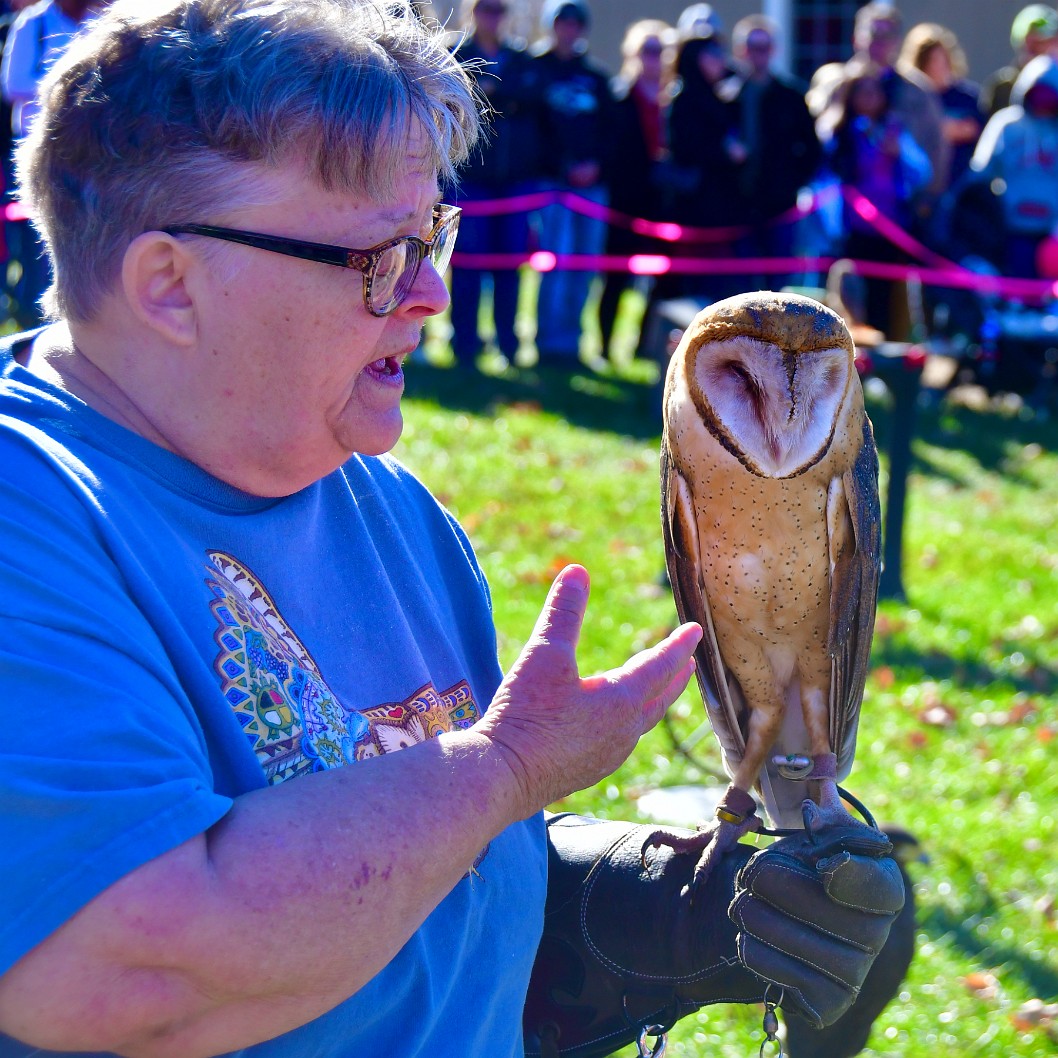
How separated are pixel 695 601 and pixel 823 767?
0.35 metres

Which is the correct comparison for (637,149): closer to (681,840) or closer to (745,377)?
(745,377)

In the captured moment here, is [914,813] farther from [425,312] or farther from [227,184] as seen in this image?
[227,184]

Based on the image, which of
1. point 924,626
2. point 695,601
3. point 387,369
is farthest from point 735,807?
point 924,626

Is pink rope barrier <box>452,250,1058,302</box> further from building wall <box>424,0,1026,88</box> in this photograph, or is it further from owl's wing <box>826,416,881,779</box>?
building wall <box>424,0,1026,88</box>

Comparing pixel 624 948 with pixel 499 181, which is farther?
pixel 499 181

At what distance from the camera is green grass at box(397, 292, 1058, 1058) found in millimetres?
3053

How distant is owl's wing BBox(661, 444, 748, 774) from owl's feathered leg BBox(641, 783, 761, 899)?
0.15 metres

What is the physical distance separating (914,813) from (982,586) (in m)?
2.24

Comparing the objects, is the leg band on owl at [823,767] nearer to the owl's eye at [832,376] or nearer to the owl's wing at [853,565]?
the owl's wing at [853,565]

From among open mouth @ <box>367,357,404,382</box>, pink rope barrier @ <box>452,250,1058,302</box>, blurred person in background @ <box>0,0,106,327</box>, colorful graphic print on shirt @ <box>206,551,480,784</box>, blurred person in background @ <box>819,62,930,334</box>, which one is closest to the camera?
colorful graphic print on shirt @ <box>206,551,480,784</box>

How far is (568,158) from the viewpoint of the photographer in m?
8.73

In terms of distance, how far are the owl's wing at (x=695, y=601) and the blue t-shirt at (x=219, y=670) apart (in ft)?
1.33

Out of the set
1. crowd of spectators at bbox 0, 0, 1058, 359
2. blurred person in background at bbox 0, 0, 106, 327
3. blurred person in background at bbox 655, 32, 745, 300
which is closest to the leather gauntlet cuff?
blurred person in background at bbox 0, 0, 106, 327

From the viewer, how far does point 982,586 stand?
5711 millimetres
